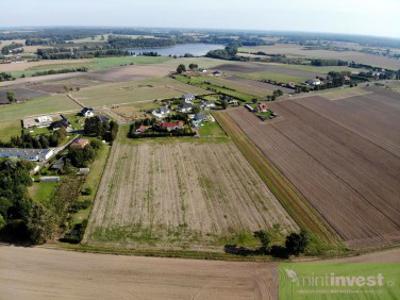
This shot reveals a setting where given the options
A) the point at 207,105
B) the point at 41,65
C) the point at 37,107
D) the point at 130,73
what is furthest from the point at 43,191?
the point at 41,65

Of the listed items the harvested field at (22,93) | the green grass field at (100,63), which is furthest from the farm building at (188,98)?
the green grass field at (100,63)

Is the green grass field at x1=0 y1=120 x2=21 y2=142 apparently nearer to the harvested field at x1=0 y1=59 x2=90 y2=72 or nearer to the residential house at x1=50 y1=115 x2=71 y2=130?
the residential house at x1=50 y1=115 x2=71 y2=130

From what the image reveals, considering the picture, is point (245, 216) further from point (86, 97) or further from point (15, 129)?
point (86, 97)

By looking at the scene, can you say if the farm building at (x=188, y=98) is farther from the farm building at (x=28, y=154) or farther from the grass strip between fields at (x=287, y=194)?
the farm building at (x=28, y=154)

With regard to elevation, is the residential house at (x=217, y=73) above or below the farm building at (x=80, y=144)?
above

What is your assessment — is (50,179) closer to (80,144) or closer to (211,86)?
A: (80,144)

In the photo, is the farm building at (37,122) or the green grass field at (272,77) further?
the green grass field at (272,77)
